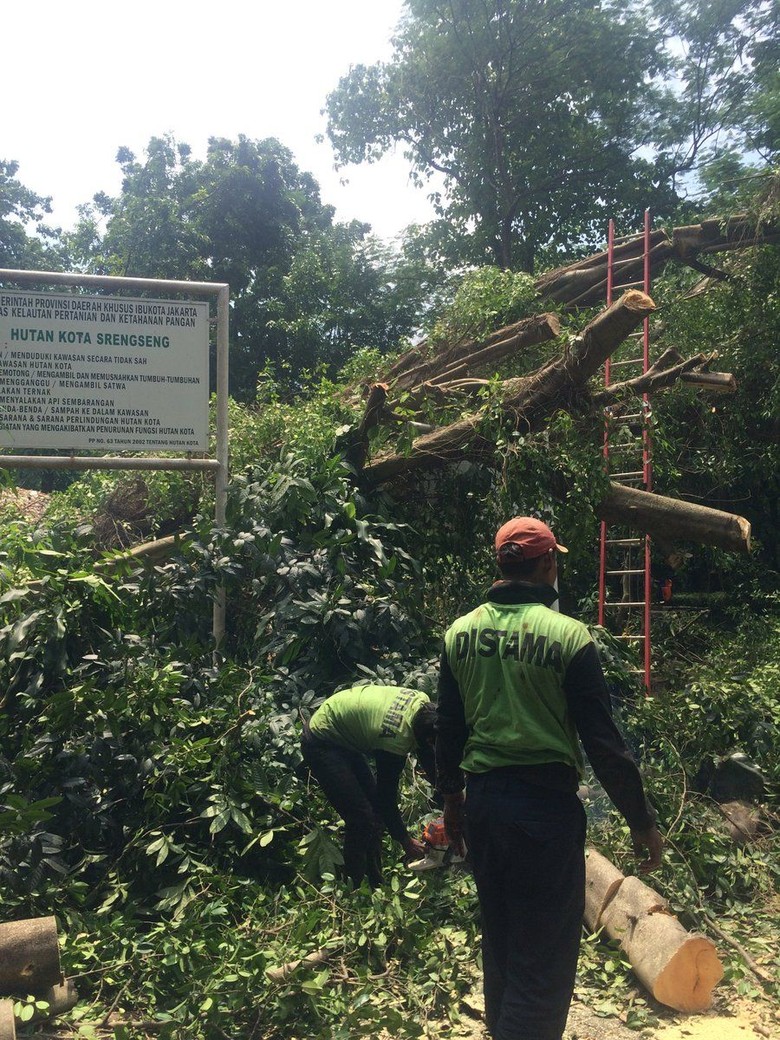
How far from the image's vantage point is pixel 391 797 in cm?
464

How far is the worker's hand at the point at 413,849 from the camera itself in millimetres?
4598

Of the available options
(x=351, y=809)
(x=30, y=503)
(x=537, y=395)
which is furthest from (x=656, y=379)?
(x=30, y=503)

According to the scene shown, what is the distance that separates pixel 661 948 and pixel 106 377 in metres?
4.68

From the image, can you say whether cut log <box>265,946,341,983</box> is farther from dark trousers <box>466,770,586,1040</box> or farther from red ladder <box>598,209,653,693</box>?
red ladder <box>598,209,653,693</box>

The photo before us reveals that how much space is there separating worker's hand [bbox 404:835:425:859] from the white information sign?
3.04m

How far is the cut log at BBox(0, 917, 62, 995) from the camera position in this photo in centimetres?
340

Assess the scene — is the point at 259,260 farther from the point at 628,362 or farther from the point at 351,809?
the point at 351,809

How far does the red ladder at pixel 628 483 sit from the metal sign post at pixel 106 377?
9.33 feet

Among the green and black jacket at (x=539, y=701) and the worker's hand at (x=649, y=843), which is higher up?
the green and black jacket at (x=539, y=701)

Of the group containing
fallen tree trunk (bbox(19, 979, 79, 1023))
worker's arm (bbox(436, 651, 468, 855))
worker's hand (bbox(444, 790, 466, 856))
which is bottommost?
fallen tree trunk (bbox(19, 979, 79, 1023))

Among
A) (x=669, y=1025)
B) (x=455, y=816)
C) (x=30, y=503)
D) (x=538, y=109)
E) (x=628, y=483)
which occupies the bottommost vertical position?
(x=669, y=1025)

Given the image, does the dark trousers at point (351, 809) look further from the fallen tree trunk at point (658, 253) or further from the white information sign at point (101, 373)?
the fallen tree trunk at point (658, 253)

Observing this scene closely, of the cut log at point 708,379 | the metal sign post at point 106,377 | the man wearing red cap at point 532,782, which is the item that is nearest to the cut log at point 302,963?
the man wearing red cap at point 532,782

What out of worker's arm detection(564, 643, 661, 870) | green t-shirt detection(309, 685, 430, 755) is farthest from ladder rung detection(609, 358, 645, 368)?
worker's arm detection(564, 643, 661, 870)
